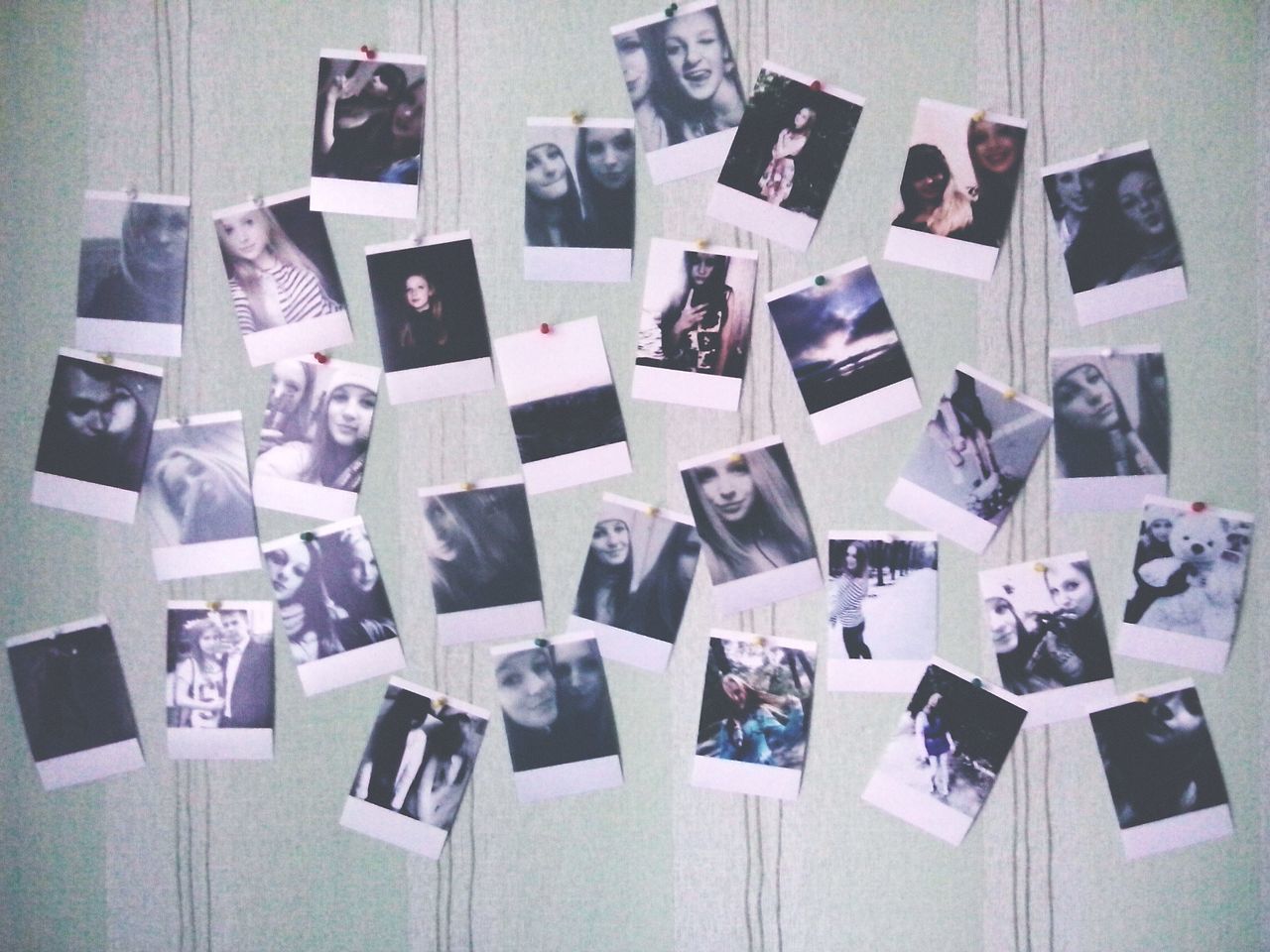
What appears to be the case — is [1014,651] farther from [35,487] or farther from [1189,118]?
[35,487]

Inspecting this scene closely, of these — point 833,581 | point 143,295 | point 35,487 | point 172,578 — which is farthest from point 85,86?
point 833,581

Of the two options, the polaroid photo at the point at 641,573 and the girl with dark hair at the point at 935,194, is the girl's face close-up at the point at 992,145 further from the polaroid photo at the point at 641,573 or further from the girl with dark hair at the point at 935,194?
the polaroid photo at the point at 641,573

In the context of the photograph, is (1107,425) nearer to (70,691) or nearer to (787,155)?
(787,155)

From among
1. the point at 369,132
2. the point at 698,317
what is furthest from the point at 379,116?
the point at 698,317

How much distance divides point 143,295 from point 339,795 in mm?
653

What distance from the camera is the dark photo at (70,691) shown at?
3.71 feet

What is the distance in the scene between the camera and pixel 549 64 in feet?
3.58

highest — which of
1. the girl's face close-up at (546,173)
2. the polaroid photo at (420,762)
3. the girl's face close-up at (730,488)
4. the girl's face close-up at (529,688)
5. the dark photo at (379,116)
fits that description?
the dark photo at (379,116)

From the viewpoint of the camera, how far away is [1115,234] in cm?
108

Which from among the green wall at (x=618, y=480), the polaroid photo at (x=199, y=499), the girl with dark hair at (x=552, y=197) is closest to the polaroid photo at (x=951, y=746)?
the green wall at (x=618, y=480)

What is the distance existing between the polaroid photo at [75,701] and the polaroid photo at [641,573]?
23.5 inches

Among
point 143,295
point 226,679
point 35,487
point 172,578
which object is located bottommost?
point 226,679

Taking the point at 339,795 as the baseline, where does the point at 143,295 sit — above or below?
above

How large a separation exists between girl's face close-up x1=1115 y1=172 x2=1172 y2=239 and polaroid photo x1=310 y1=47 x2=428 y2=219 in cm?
83
